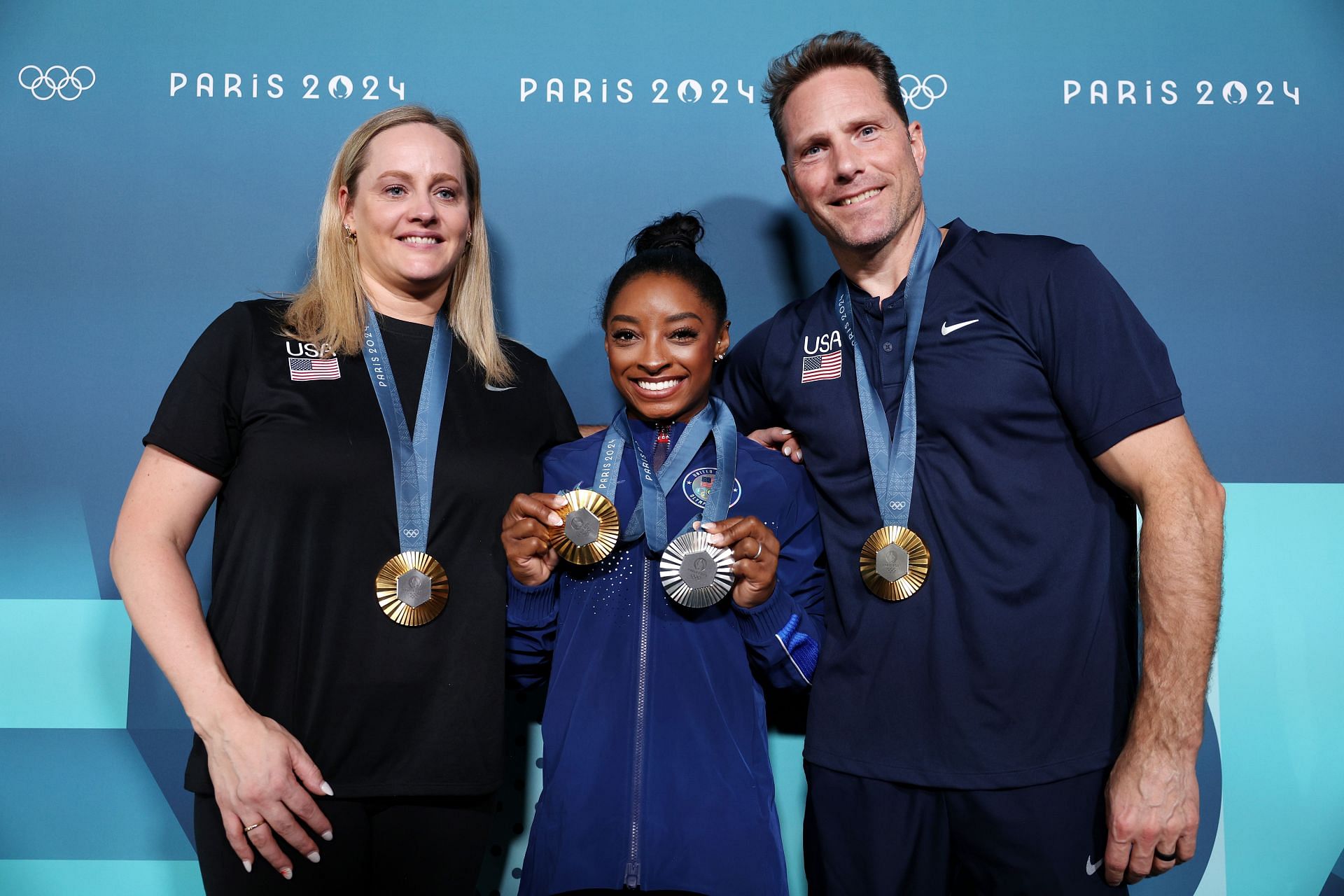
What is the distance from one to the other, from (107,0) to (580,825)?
270 centimetres

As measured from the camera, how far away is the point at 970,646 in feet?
6.51

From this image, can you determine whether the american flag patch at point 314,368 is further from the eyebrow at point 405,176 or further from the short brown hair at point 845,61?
the short brown hair at point 845,61

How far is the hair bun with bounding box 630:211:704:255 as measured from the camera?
242 cm

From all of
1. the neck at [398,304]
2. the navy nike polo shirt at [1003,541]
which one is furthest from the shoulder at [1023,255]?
the neck at [398,304]

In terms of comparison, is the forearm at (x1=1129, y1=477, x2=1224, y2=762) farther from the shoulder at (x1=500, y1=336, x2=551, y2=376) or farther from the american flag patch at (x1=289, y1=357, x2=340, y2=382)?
the american flag patch at (x1=289, y1=357, x2=340, y2=382)

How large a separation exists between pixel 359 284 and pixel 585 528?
0.84 m

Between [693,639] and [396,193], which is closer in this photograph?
[693,639]

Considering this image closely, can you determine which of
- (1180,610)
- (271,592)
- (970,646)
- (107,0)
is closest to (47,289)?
(107,0)

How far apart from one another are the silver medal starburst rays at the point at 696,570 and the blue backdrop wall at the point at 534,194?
1115mm

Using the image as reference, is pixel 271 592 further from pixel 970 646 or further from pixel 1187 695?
pixel 1187 695

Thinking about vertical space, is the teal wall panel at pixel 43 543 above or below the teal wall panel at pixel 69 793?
above

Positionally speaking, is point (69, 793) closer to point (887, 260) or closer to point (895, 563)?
point (895, 563)

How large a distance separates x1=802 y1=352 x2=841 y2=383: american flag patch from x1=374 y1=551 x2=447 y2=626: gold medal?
886mm

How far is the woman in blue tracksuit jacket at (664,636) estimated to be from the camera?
1822 mm
